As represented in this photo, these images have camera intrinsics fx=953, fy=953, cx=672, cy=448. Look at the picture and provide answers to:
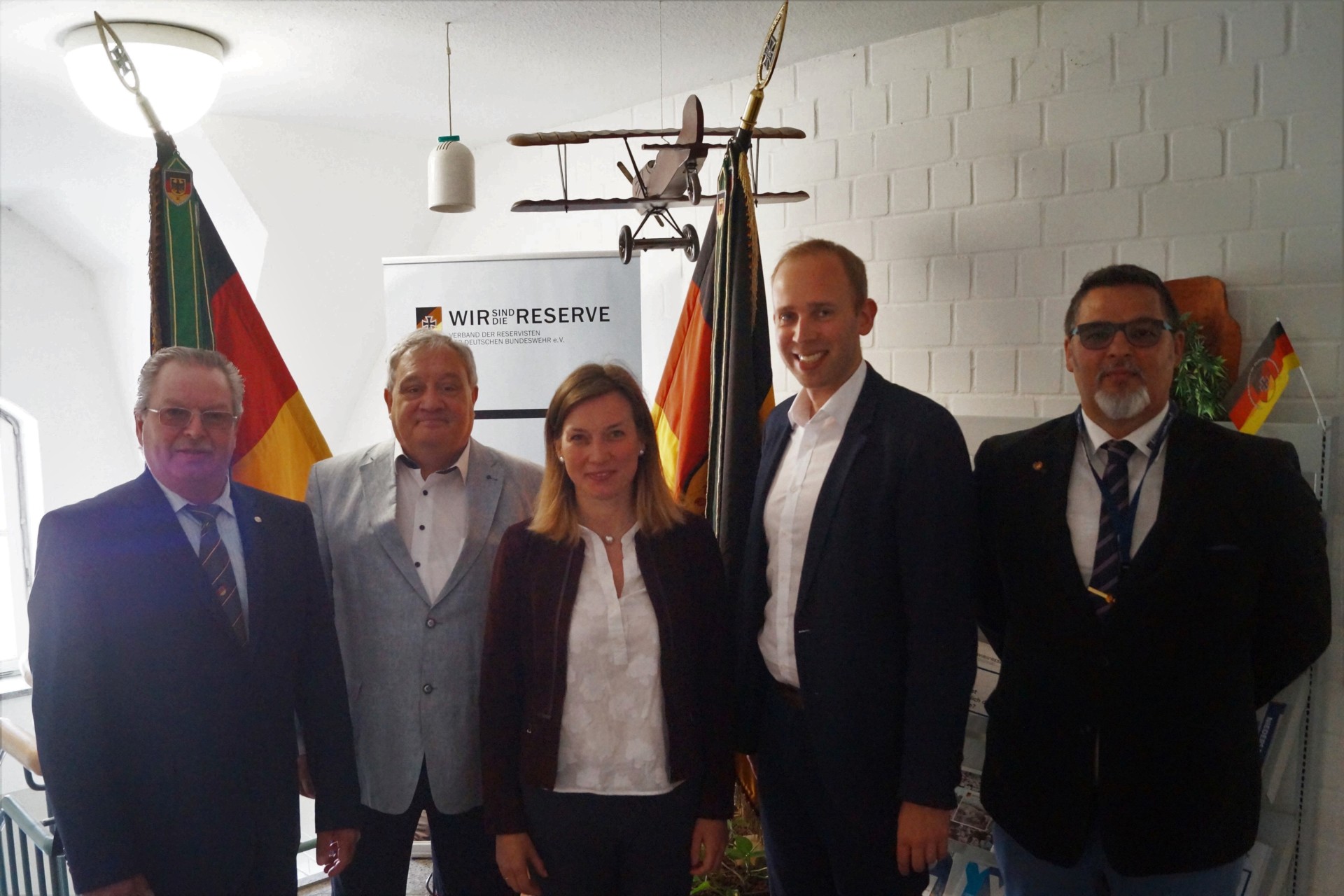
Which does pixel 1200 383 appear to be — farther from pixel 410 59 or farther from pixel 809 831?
pixel 410 59

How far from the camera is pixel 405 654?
5.85ft

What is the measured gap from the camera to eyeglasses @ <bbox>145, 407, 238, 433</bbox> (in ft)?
5.16

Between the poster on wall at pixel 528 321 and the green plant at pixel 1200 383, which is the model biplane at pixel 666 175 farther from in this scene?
the green plant at pixel 1200 383

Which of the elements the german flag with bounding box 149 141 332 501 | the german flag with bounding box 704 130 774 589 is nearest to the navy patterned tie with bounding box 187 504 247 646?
the german flag with bounding box 149 141 332 501

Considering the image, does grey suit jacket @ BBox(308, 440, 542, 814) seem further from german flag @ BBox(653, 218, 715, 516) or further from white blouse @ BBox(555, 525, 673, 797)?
german flag @ BBox(653, 218, 715, 516)

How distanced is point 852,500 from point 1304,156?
58.6 inches

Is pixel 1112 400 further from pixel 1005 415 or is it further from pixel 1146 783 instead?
pixel 1005 415

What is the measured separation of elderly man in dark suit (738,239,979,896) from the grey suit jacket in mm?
512

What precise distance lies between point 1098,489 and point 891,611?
1.35 ft

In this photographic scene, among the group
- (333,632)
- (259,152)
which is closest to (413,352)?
(333,632)

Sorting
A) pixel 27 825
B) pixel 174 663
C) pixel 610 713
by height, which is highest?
pixel 174 663

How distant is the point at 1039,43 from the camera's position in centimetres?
A: 259

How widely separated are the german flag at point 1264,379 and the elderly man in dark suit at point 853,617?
968mm

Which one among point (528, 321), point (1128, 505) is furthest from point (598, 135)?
point (1128, 505)
